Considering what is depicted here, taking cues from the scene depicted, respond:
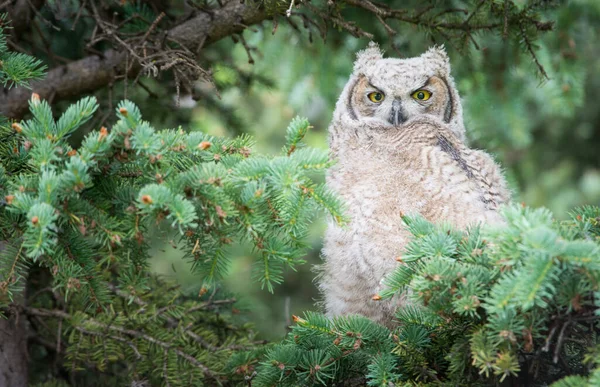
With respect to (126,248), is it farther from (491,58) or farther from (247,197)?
(491,58)

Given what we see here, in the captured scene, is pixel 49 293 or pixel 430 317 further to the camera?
pixel 49 293

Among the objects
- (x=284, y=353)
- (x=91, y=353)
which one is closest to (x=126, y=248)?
(x=284, y=353)

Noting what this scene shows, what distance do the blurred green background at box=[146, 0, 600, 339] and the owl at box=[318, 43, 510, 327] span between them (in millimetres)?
199

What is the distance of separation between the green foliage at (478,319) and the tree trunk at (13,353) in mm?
1160

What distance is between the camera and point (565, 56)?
3973 mm

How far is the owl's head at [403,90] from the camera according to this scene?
3.02 m

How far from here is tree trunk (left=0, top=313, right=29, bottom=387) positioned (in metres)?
2.69

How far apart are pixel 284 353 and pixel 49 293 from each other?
1.47 meters

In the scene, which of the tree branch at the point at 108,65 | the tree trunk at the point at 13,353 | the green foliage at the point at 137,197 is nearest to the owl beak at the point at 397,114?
the tree branch at the point at 108,65

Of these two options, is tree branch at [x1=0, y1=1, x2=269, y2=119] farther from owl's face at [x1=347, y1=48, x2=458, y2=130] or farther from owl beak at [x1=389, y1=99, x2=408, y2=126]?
owl beak at [x1=389, y1=99, x2=408, y2=126]

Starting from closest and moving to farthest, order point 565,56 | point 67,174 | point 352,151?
point 67,174 < point 352,151 < point 565,56

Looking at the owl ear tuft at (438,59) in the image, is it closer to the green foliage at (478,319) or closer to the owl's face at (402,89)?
the owl's face at (402,89)

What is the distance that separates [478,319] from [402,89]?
1404mm

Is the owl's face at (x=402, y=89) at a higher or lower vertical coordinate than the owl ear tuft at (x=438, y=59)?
lower
